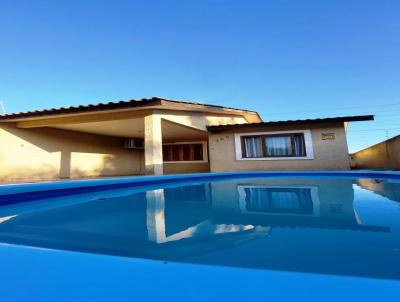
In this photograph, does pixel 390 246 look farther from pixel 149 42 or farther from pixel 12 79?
pixel 12 79

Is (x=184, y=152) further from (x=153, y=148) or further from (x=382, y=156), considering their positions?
(x=382, y=156)

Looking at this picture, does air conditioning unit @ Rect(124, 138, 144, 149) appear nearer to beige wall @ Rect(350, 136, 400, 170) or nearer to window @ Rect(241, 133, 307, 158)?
window @ Rect(241, 133, 307, 158)

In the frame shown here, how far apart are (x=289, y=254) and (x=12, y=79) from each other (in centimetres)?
1876

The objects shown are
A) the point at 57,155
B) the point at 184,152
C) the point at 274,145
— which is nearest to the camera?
the point at 274,145

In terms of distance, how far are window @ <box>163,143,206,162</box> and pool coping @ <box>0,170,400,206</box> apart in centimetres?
515

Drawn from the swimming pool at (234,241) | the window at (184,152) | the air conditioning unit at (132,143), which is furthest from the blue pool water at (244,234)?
the air conditioning unit at (132,143)

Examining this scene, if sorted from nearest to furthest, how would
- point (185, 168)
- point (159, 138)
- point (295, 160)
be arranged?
point (159, 138) < point (295, 160) < point (185, 168)

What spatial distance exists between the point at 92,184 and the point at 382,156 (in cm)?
1201

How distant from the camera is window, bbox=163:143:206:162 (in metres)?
13.7

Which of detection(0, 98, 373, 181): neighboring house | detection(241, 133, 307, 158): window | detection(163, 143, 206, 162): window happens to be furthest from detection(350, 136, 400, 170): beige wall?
detection(163, 143, 206, 162): window

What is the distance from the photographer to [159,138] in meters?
8.37

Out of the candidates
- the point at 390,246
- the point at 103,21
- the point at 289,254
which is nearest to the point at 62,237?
the point at 289,254

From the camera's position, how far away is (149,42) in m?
13.7

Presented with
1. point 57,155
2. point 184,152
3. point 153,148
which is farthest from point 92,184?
point 184,152
